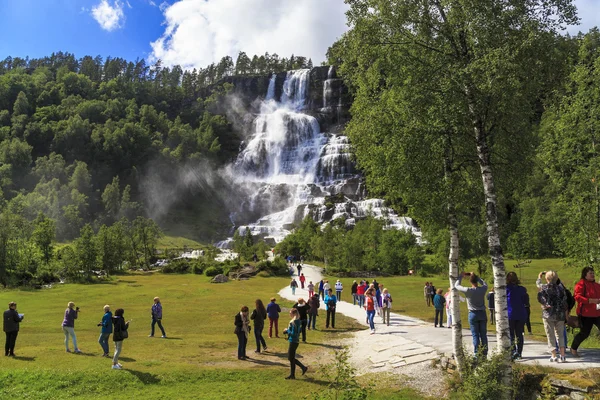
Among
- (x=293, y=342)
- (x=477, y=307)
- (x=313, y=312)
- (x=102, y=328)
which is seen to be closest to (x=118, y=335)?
(x=102, y=328)

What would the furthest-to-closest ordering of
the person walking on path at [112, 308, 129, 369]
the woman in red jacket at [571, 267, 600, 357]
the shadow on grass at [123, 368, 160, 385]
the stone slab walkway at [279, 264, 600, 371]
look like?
the person walking on path at [112, 308, 129, 369] < the shadow on grass at [123, 368, 160, 385] < the stone slab walkway at [279, 264, 600, 371] < the woman in red jacket at [571, 267, 600, 357]

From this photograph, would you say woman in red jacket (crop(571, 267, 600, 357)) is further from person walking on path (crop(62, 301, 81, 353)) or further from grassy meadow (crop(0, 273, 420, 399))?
person walking on path (crop(62, 301, 81, 353))

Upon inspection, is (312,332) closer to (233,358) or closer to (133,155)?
(233,358)

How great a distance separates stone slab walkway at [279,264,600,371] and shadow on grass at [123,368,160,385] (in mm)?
7809

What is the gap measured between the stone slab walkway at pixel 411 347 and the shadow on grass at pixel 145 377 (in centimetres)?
781

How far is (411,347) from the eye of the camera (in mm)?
18328

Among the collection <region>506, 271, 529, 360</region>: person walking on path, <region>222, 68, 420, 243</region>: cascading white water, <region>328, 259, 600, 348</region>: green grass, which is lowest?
<region>328, 259, 600, 348</region>: green grass

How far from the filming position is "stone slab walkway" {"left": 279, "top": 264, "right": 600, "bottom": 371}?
12.8 m

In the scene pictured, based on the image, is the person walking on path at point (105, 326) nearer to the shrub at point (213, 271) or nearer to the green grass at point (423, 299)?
the green grass at point (423, 299)

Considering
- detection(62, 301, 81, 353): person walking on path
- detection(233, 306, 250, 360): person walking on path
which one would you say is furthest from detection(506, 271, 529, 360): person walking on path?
detection(62, 301, 81, 353): person walking on path

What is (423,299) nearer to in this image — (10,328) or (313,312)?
(313,312)

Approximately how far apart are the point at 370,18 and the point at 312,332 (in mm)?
17632

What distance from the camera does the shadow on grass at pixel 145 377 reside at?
50.1ft

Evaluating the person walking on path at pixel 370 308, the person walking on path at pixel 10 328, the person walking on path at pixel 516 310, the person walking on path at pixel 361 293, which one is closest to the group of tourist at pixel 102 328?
the person walking on path at pixel 10 328
